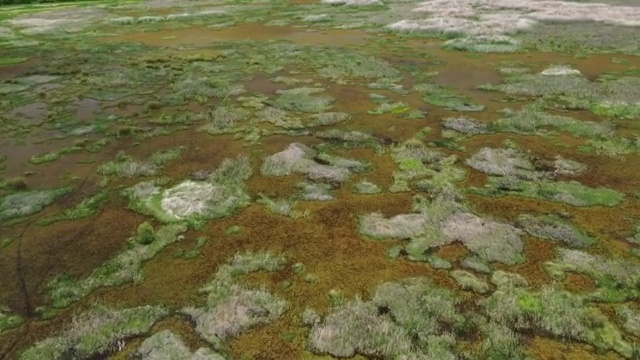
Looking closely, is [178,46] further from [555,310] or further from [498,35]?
[555,310]

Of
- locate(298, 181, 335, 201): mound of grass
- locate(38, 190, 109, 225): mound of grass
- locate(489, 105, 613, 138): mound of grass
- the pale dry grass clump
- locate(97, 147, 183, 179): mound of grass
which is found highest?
the pale dry grass clump

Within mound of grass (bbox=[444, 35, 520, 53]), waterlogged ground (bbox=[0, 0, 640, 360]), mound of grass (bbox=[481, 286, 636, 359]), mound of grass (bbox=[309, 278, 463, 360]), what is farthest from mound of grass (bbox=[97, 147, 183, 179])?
mound of grass (bbox=[444, 35, 520, 53])

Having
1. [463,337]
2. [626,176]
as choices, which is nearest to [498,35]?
[626,176]

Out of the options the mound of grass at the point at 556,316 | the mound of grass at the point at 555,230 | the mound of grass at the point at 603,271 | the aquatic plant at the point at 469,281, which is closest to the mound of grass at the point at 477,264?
the aquatic plant at the point at 469,281

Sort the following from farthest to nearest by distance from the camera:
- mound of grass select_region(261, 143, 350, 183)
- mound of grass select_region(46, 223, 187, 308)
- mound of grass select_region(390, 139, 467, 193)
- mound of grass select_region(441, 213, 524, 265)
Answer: mound of grass select_region(261, 143, 350, 183) < mound of grass select_region(390, 139, 467, 193) < mound of grass select_region(441, 213, 524, 265) < mound of grass select_region(46, 223, 187, 308)

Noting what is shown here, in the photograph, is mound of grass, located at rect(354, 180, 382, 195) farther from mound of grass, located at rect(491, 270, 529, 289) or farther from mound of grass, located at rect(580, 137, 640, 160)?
mound of grass, located at rect(580, 137, 640, 160)

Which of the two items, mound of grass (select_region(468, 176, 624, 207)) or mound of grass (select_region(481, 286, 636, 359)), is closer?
mound of grass (select_region(481, 286, 636, 359))

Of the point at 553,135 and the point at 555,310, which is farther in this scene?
the point at 553,135
